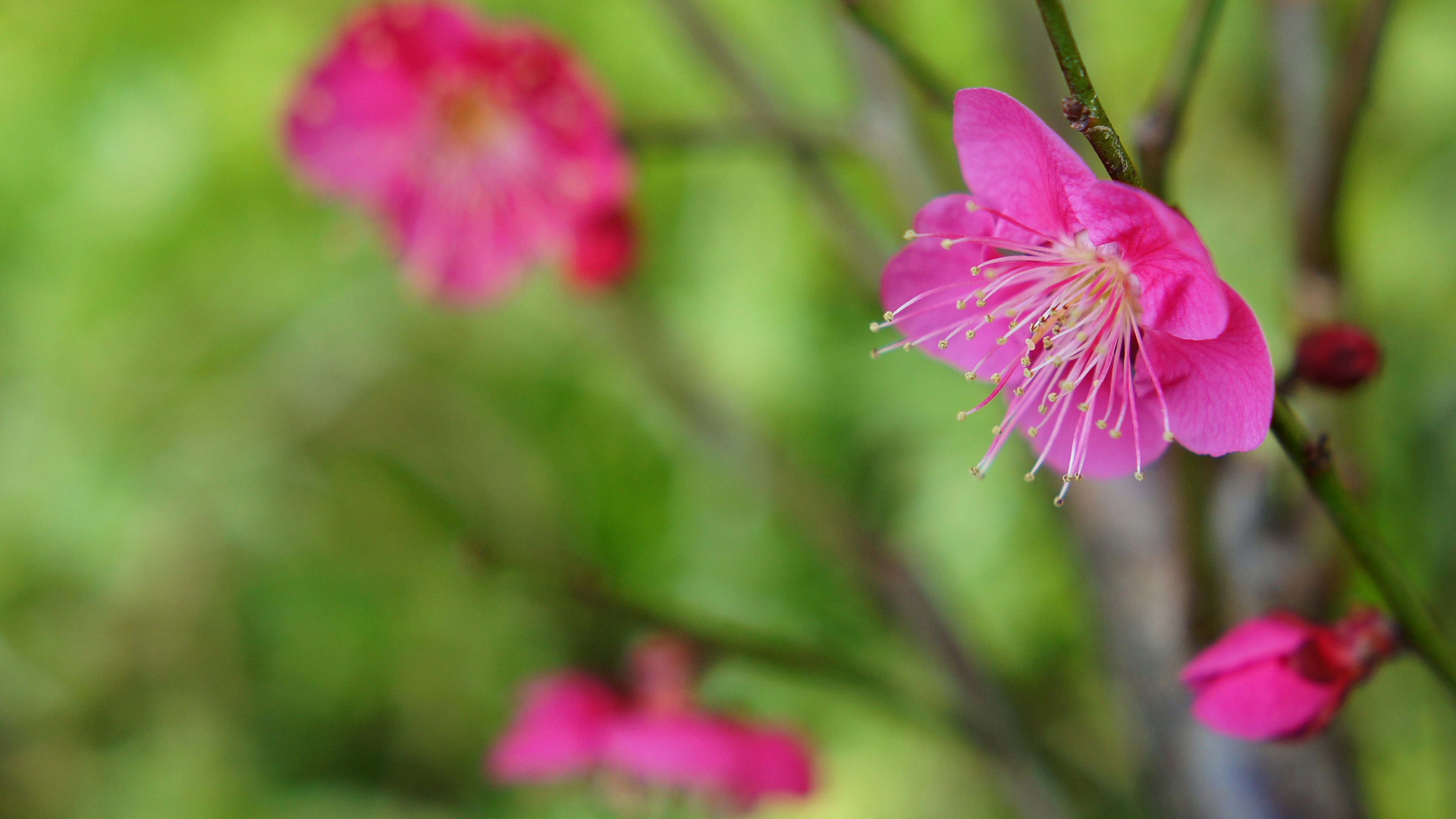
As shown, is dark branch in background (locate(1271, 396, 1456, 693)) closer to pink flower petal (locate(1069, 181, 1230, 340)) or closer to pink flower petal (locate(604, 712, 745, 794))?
pink flower petal (locate(1069, 181, 1230, 340))

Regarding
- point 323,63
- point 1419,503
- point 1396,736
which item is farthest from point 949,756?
point 323,63

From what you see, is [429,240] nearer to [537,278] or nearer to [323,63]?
[323,63]

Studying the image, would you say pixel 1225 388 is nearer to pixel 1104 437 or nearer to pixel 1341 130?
pixel 1104 437

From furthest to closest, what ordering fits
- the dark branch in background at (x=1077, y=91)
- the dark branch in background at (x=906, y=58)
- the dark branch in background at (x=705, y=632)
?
the dark branch in background at (x=705, y=632) → the dark branch in background at (x=906, y=58) → the dark branch in background at (x=1077, y=91)

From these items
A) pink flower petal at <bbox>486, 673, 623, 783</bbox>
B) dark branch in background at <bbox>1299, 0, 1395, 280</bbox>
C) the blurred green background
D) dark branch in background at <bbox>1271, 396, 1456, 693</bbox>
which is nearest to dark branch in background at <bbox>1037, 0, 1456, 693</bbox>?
dark branch in background at <bbox>1271, 396, 1456, 693</bbox>

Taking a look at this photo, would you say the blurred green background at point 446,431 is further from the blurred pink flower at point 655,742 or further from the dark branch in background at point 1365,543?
the dark branch in background at point 1365,543

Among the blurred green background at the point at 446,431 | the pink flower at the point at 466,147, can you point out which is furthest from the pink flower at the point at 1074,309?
the blurred green background at the point at 446,431
